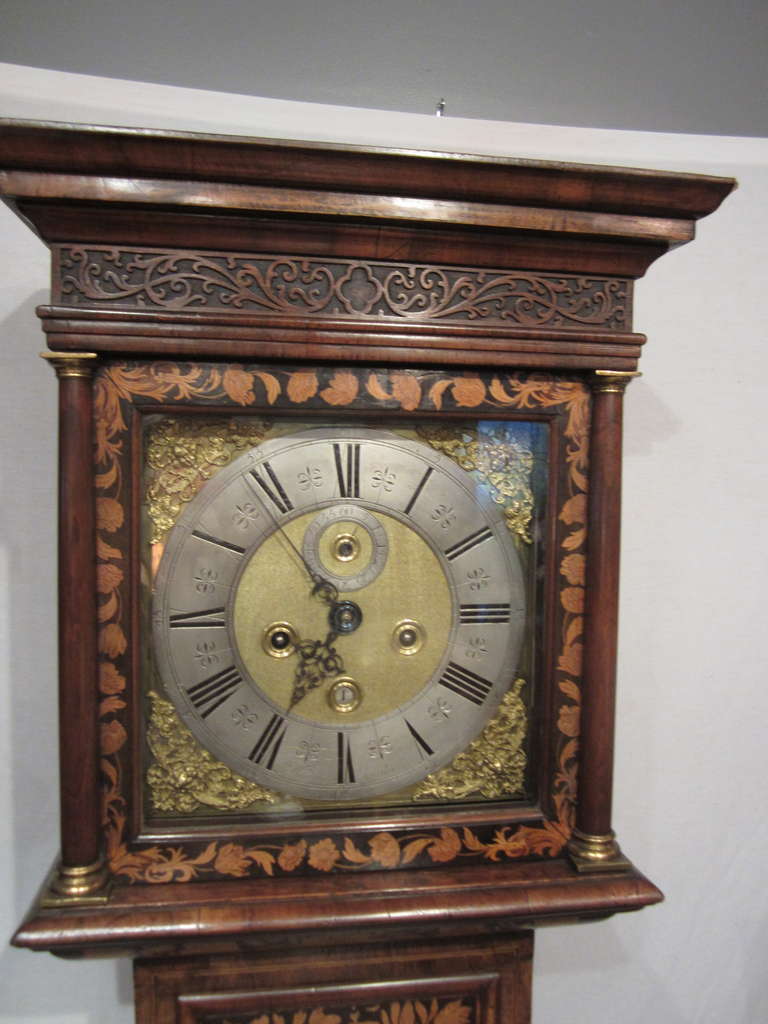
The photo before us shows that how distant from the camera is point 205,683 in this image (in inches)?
37.3

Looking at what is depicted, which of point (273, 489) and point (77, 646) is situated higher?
point (273, 489)

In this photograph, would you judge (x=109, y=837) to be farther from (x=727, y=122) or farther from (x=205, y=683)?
(x=727, y=122)

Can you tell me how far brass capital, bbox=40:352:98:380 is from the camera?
869mm

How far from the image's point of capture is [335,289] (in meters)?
0.92

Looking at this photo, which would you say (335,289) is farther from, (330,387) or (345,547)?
(345,547)

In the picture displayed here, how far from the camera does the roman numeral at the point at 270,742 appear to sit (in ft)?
3.15

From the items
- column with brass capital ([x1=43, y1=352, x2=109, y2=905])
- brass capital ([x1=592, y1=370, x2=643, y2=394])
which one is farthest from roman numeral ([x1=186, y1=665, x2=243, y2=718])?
brass capital ([x1=592, y1=370, x2=643, y2=394])

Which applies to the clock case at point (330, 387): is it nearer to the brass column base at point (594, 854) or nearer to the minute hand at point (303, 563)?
the brass column base at point (594, 854)

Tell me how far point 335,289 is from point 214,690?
56 centimetres

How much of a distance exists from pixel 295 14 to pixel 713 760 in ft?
5.06

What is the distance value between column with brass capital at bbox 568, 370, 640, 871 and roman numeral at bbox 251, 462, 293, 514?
0.43m

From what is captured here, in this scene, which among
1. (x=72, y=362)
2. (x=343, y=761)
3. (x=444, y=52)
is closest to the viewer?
(x=72, y=362)

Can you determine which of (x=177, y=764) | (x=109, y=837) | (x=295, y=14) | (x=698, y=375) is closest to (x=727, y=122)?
(x=698, y=375)

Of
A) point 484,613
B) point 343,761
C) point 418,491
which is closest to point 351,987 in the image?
point 343,761
